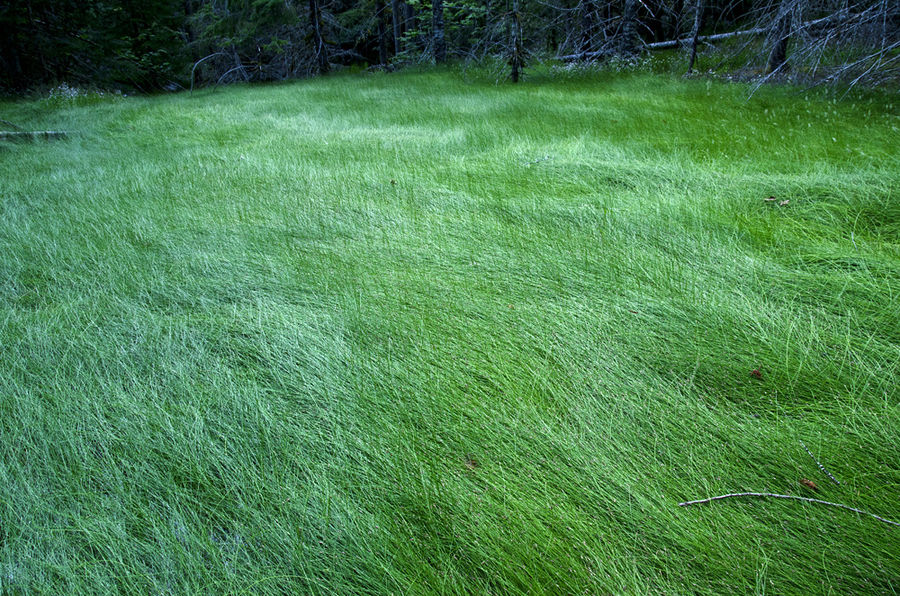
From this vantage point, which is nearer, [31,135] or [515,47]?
[31,135]

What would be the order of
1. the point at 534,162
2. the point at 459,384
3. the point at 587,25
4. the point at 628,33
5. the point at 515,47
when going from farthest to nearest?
the point at 587,25
the point at 628,33
the point at 515,47
the point at 534,162
the point at 459,384

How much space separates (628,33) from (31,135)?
416 inches

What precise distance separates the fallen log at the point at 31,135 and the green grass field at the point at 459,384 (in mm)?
3102

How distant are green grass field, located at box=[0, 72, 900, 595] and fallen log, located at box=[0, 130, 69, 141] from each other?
10.2 feet

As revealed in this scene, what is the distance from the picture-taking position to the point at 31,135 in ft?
18.7

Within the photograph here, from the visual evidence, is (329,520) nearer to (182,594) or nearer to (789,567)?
(182,594)

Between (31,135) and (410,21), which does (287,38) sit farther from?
(31,135)

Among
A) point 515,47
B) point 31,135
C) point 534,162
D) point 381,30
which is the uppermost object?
point 381,30

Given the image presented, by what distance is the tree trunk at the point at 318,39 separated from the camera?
12.4 metres

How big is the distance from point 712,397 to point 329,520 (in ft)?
3.95

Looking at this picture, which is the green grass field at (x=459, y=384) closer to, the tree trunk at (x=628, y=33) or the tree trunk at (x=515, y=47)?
the tree trunk at (x=515, y=47)

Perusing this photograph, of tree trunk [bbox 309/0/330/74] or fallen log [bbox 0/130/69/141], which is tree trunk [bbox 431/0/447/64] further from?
fallen log [bbox 0/130/69/141]

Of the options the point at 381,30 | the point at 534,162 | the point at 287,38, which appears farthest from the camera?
the point at 381,30

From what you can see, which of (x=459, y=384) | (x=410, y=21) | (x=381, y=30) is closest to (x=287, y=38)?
(x=381, y=30)
